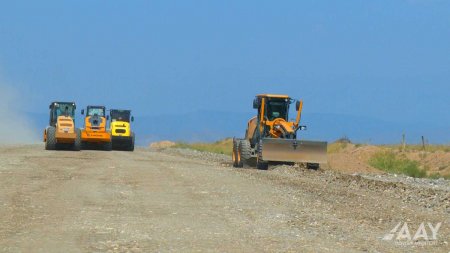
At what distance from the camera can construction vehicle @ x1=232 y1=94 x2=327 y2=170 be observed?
2959cm

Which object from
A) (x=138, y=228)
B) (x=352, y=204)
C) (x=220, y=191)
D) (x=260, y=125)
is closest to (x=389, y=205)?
(x=352, y=204)

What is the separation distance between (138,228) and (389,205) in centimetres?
746

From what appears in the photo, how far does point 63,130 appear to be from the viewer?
1585 inches

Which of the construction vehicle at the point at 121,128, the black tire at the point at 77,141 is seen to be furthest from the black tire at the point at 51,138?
the construction vehicle at the point at 121,128

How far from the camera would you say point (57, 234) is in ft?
38.9

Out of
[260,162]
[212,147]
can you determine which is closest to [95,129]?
[260,162]

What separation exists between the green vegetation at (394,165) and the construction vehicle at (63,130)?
16.9 metres

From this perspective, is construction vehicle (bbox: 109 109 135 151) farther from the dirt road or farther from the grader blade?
the dirt road

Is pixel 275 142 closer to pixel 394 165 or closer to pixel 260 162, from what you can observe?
pixel 260 162

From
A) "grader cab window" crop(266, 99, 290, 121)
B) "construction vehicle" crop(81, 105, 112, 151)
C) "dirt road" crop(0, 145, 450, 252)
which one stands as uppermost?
"grader cab window" crop(266, 99, 290, 121)

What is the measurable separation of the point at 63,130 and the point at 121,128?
530 cm

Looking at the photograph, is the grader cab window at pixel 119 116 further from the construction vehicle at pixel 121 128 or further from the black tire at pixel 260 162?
the black tire at pixel 260 162

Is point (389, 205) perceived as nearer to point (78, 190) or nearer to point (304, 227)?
point (304, 227)

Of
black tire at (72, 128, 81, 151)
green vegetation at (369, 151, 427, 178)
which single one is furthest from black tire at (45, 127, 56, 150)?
green vegetation at (369, 151, 427, 178)
